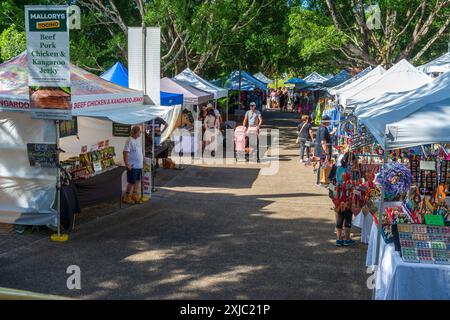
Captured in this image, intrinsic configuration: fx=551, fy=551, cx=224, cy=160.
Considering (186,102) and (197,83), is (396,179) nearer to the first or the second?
(186,102)

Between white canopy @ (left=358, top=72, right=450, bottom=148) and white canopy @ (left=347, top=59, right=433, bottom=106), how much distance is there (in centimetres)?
669

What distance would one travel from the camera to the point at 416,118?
6.29 metres

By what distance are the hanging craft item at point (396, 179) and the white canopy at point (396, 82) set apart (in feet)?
22.2

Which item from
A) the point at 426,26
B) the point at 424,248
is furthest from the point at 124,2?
the point at 424,248

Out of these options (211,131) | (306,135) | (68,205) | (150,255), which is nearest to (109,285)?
(150,255)

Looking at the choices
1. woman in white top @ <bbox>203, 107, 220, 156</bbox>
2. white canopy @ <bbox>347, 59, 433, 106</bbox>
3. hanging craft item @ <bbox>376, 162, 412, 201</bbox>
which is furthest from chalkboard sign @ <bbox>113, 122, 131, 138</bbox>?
hanging craft item @ <bbox>376, 162, 412, 201</bbox>

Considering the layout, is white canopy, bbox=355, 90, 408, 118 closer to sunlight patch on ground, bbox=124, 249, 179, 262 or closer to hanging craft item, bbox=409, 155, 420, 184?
hanging craft item, bbox=409, 155, 420, 184

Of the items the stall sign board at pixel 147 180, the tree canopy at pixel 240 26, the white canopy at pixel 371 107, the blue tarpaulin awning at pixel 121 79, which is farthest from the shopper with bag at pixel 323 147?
the tree canopy at pixel 240 26

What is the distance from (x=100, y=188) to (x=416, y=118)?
588 cm

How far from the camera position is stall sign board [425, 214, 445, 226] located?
5953 mm

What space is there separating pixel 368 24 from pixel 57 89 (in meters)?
18.5

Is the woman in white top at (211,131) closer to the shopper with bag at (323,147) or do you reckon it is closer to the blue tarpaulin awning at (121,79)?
the blue tarpaulin awning at (121,79)

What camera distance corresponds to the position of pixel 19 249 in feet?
27.1

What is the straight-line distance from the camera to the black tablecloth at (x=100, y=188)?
9.54 m
